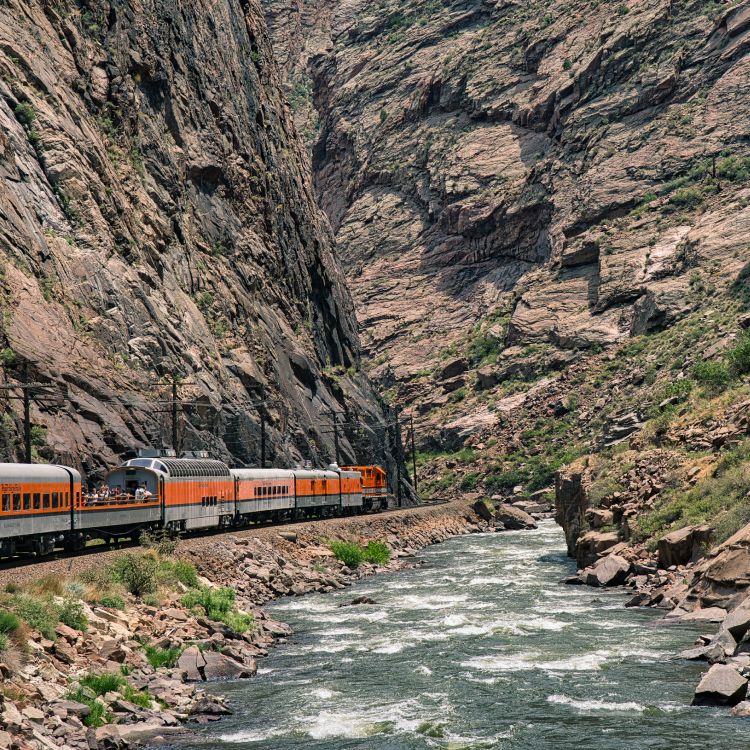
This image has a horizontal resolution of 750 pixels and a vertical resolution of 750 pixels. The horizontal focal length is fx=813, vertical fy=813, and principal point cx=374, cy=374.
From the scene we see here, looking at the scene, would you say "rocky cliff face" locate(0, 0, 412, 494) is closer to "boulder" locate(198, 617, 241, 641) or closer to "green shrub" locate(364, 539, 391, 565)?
"green shrub" locate(364, 539, 391, 565)

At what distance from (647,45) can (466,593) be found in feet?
371

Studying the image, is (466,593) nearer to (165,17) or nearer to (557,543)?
(557,543)

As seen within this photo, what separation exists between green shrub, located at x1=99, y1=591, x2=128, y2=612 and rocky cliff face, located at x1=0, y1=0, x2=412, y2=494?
15.2 metres

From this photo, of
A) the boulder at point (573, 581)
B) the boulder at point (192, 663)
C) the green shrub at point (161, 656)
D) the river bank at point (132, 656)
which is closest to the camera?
the river bank at point (132, 656)

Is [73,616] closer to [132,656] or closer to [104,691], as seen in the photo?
[132,656]

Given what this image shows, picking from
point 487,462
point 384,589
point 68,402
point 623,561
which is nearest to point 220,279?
point 68,402

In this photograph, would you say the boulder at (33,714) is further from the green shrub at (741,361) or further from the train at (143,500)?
the green shrub at (741,361)

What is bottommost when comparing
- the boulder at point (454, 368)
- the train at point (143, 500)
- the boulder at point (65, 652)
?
the boulder at point (65, 652)

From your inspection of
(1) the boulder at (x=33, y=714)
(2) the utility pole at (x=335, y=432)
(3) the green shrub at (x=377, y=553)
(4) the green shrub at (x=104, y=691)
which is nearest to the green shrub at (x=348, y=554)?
(3) the green shrub at (x=377, y=553)

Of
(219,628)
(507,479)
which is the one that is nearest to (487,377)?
(507,479)

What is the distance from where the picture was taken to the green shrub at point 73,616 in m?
17.0

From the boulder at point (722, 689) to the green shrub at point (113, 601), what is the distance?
1308cm

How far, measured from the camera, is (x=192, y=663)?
57.9ft

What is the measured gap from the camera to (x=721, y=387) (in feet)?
130
